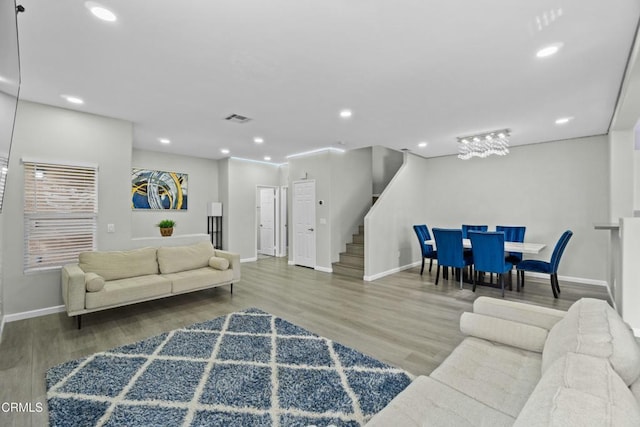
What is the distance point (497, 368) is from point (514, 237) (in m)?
4.94

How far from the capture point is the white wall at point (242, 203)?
23.8 feet

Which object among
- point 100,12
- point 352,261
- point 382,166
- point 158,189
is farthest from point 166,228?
point 382,166

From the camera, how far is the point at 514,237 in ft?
18.7

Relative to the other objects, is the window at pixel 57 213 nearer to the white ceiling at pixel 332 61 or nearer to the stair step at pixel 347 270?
the white ceiling at pixel 332 61

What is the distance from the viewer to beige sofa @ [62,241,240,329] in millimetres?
3291

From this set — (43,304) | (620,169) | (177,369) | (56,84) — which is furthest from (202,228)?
(620,169)

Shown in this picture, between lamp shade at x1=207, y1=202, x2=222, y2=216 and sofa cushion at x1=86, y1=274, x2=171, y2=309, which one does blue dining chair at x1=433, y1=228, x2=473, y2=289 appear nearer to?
sofa cushion at x1=86, y1=274, x2=171, y2=309

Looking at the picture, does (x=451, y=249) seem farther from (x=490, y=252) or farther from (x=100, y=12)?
(x=100, y=12)

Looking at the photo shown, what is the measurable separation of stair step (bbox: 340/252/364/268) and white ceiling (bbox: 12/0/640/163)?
9.06 ft

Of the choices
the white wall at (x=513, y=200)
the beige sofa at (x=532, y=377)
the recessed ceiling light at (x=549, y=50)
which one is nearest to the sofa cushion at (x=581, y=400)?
the beige sofa at (x=532, y=377)

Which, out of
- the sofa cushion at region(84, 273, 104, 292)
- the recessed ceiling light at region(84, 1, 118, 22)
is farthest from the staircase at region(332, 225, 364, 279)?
the recessed ceiling light at region(84, 1, 118, 22)

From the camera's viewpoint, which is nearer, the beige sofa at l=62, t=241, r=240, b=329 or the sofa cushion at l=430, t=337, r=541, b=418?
the sofa cushion at l=430, t=337, r=541, b=418

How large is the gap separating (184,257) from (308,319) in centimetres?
220

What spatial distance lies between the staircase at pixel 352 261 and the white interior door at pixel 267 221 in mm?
2742
